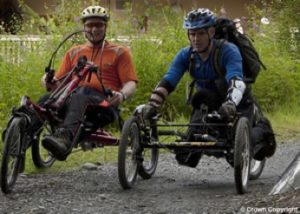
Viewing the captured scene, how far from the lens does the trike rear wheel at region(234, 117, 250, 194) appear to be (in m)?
7.01

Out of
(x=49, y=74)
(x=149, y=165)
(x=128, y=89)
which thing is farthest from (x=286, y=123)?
(x=49, y=74)

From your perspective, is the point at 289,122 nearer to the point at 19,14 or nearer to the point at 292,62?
the point at 292,62

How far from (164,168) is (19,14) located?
12761mm

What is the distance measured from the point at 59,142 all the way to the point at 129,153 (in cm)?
64

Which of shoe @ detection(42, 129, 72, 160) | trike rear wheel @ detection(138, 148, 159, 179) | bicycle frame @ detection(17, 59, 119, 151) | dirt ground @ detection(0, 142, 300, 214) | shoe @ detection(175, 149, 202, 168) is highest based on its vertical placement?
bicycle frame @ detection(17, 59, 119, 151)

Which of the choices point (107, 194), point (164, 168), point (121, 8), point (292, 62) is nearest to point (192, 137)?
point (107, 194)

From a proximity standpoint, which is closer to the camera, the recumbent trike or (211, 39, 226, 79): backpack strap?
the recumbent trike

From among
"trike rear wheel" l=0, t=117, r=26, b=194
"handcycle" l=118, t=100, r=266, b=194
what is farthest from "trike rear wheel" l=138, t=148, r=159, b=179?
"trike rear wheel" l=0, t=117, r=26, b=194

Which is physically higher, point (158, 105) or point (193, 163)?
point (158, 105)

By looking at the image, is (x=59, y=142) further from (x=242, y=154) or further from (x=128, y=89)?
(x=242, y=154)

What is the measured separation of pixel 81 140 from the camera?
320 inches

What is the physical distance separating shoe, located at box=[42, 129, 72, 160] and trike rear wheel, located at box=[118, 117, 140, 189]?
0.57 m

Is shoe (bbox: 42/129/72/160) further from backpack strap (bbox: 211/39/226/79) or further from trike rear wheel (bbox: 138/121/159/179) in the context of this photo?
backpack strap (bbox: 211/39/226/79)

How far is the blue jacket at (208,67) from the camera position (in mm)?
7535
